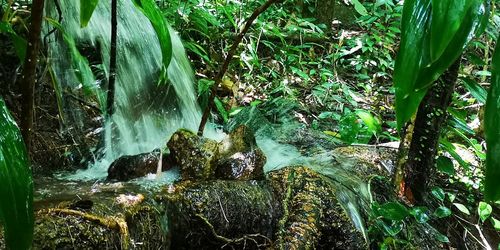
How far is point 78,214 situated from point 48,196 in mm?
535

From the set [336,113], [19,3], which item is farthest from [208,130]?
[19,3]

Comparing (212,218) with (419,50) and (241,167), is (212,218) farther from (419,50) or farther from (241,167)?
(419,50)

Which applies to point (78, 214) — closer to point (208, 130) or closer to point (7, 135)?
point (7, 135)

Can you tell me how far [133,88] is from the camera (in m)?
3.29

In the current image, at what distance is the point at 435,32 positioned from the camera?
32.3 inches

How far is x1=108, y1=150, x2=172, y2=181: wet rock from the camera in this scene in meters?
2.23

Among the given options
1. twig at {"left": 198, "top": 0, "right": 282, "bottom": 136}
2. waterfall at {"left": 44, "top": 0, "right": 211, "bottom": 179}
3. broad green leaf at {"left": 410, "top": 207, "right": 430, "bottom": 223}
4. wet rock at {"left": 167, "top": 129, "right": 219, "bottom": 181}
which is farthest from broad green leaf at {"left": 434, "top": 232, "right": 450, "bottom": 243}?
waterfall at {"left": 44, "top": 0, "right": 211, "bottom": 179}

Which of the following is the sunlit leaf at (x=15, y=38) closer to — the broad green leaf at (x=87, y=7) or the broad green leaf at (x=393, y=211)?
the broad green leaf at (x=87, y=7)

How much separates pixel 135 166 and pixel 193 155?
285mm

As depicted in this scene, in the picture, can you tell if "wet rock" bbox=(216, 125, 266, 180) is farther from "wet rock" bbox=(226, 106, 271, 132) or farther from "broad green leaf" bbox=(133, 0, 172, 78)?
"wet rock" bbox=(226, 106, 271, 132)

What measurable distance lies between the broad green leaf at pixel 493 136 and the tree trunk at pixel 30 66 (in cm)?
87

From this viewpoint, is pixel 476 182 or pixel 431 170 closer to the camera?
pixel 431 170

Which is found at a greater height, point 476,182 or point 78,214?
point 78,214

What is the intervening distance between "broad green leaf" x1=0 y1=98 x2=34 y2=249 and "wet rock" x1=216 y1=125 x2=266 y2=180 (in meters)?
1.41
